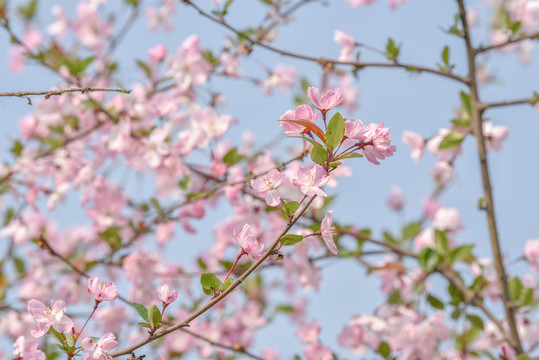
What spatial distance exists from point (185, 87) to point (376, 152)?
7.13 ft

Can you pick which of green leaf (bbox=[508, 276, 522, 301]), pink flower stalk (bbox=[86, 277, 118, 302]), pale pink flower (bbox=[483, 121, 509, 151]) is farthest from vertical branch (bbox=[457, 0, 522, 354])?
pink flower stalk (bbox=[86, 277, 118, 302])

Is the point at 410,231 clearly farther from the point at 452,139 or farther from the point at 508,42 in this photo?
the point at 508,42

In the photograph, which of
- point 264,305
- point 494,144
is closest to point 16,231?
point 264,305

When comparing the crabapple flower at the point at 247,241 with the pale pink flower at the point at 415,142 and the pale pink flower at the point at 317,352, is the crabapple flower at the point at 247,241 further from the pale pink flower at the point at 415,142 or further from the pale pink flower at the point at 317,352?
the pale pink flower at the point at 415,142

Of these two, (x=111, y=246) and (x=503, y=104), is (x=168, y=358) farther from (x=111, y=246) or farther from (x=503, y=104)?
(x=503, y=104)

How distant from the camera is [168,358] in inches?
133

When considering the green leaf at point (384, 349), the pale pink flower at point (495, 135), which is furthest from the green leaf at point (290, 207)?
the pale pink flower at point (495, 135)

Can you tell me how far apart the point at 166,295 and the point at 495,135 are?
2018 mm

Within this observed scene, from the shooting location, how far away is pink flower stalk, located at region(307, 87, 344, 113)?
3.96 ft

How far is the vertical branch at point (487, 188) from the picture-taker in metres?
2.18

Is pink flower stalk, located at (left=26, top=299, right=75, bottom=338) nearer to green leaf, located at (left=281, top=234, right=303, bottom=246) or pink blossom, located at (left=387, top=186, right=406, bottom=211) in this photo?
green leaf, located at (left=281, top=234, right=303, bottom=246)

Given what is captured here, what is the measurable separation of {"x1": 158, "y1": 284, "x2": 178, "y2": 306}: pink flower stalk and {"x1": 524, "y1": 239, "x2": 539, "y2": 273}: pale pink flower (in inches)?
87.0

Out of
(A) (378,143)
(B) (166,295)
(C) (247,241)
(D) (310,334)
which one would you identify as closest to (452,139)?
(D) (310,334)

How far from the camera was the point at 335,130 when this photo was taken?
116cm
